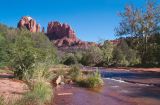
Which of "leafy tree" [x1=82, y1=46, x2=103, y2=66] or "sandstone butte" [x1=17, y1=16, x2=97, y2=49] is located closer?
"leafy tree" [x1=82, y1=46, x2=103, y2=66]

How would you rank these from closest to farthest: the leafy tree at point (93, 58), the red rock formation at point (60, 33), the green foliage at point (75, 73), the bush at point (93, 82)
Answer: the bush at point (93, 82) → the green foliage at point (75, 73) → the leafy tree at point (93, 58) → the red rock formation at point (60, 33)

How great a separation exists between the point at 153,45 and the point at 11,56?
31743 millimetres

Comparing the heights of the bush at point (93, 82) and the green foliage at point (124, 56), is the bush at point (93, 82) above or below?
below

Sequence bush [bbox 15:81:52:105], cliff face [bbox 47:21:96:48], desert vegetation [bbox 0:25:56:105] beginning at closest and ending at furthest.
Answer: bush [bbox 15:81:52:105] < desert vegetation [bbox 0:25:56:105] < cliff face [bbox 47:21:96:48]

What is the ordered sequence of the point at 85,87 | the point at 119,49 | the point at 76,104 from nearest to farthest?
the point at 76,104 < the point at 85,87 < the point at 119,49

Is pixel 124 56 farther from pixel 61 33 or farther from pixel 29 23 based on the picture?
pixel 29 23

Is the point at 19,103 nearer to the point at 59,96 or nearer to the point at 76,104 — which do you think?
the point at 76,104

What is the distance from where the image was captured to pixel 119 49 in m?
72.8

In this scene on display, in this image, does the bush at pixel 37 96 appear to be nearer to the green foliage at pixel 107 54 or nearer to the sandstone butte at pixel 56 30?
the green foliage at pixel 107 54

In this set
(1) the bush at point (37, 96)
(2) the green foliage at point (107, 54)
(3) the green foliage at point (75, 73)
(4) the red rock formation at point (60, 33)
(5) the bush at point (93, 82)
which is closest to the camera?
(1) the bush at point (37, 96)

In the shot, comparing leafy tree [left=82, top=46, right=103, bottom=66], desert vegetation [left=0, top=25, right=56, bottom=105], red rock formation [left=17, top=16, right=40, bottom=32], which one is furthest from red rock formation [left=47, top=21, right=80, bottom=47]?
desert vegetation [left=0, top=25, right=56, bottom=105]

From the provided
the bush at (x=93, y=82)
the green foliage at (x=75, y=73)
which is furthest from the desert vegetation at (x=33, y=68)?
the bush at (x=93, y=82)

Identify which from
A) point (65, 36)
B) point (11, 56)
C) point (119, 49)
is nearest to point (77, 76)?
point (11, 56)

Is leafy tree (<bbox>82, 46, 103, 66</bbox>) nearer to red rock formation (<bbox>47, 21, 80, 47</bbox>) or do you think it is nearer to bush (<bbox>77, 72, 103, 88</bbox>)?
bush (<bbox>77, 72, 103, 88</bbox>)
